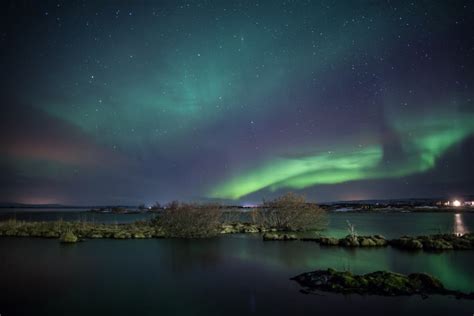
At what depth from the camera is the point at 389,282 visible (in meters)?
19.1

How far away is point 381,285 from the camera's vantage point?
62.0ft

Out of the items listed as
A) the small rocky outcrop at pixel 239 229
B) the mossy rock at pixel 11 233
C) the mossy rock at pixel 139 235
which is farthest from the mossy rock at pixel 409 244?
the mossy rock at pixel 11 233

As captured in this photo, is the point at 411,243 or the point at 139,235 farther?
the point at 139,235

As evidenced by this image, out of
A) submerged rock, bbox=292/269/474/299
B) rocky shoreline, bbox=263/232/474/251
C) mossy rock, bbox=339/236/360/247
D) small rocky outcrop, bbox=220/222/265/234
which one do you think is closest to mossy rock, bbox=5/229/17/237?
small rocky outcrop, bbox=220/222/265/234

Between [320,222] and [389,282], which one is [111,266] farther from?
[320,222]

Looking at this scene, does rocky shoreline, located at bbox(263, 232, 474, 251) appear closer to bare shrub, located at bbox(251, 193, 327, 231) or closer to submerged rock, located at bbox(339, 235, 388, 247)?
submerged rock, located at bbox(339, 235, 388, 247)

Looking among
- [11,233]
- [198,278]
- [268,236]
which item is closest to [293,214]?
[268,236]

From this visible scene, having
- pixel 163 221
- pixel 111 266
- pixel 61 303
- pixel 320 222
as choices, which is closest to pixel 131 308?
pixel 61 303

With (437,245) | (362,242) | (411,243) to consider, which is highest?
(362,242)

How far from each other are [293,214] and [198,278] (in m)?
39.5

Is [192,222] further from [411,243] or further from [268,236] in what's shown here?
[411,243]

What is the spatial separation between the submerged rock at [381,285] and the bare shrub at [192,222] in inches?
1216

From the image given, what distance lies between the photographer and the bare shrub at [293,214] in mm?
60469

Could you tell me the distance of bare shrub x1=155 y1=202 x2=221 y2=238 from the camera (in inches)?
1967
